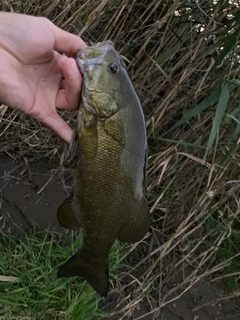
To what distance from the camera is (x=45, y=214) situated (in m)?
2.63

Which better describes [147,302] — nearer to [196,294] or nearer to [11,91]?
[196,294]

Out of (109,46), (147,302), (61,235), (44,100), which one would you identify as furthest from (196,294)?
(109,46)

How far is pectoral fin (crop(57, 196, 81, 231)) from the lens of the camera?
5.64 ft

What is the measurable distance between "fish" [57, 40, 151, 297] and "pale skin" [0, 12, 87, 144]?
116mm

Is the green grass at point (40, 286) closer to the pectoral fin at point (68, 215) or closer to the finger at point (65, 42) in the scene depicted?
the pectoral fin at point (68, 215)

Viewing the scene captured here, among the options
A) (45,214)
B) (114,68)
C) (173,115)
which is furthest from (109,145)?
(45,214)

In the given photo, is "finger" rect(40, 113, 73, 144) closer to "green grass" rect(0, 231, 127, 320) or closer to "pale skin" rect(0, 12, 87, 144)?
"pale skin" rect(0, 12, 87, 144)

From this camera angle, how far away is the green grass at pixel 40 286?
217cm

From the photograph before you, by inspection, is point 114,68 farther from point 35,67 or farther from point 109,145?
point 35,67

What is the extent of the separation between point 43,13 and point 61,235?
46.0 inches

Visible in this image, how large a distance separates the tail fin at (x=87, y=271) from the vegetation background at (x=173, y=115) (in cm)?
55

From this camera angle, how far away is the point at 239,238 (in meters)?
2.62

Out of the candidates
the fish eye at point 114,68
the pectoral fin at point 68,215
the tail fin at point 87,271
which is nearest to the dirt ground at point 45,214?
the tail fin at point 87,271

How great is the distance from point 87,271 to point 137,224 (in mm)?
323
